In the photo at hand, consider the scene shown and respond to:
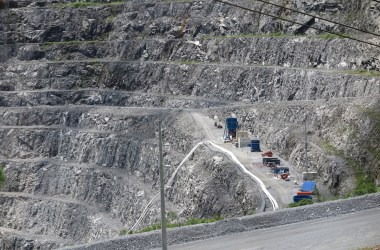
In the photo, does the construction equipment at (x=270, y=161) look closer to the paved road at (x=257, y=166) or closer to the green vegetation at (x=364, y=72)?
the paved road at (x=257, y=166)

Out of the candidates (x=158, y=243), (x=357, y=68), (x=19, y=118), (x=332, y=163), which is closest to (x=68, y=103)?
(x=19, y=118)

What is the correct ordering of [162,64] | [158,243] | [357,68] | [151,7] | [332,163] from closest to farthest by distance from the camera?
1. [158,243]
2. [332,163]
3. [357,68]
4. [162,64]
5. [151,7]

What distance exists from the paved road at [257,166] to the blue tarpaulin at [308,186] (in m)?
0.48

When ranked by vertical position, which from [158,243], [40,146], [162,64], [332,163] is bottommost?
[40,146]

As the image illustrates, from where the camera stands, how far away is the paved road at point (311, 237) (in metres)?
24.6

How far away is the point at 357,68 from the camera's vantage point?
205 feet

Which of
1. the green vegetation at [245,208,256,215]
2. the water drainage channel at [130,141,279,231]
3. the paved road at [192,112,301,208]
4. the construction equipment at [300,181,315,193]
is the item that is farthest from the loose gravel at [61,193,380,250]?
the water drainage channel at [130,141,279,231]

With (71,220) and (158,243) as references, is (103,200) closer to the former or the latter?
(71,220)

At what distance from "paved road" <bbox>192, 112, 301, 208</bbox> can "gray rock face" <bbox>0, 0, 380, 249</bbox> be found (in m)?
1.00

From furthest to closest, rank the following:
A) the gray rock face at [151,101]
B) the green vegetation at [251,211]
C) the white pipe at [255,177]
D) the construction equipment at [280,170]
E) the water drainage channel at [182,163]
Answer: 1. the gray rock face at [151,101]
2. the construction equipment at [280,170]
3. the water drainage channel at [182,163]
4. the white pipe at [255,177]
5. the green vegetation at [251,211]

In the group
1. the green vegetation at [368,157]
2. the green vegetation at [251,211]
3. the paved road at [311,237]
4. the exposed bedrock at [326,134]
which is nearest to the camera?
the paved road at [311,237]

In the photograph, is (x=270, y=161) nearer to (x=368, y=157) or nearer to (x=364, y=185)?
(x=368, y=157)

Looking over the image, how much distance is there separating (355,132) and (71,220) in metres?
25.8

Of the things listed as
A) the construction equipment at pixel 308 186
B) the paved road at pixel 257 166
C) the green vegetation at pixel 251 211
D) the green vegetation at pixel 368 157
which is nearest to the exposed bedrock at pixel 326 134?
the green vegetation at pixel 368 157
